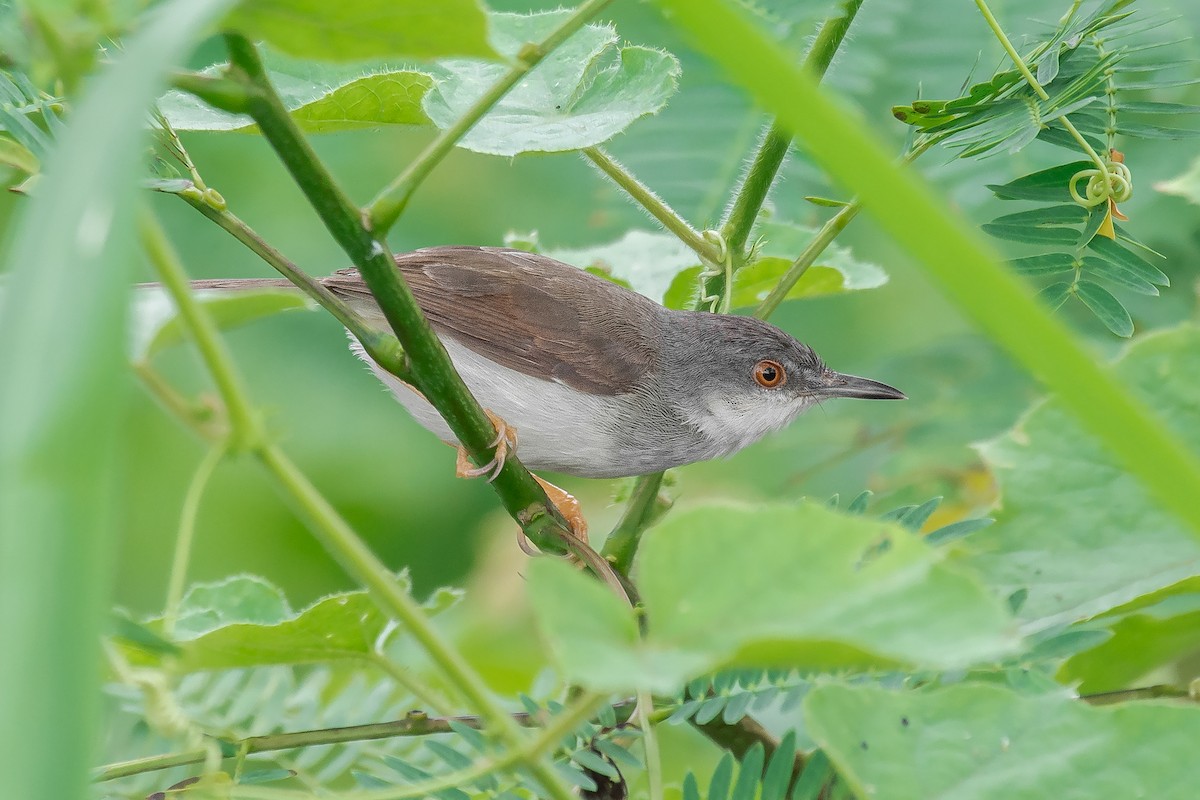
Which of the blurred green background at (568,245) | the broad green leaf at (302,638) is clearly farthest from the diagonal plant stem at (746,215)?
the blurred green background at (568,245)

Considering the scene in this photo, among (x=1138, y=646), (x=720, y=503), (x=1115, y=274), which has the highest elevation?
(x=1115, y=274)

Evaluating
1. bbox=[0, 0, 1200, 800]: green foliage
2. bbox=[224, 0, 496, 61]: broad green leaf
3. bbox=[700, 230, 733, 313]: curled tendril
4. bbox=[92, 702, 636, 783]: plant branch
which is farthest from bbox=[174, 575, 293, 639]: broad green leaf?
bbox=[224, 0, 496, 61]: broad green leaf

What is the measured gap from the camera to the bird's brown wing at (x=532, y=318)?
3.43 meters

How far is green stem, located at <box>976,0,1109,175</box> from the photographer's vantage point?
171 centimetres

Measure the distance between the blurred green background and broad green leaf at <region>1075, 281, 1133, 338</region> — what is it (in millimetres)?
1301

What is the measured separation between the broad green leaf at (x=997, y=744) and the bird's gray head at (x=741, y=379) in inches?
89.4

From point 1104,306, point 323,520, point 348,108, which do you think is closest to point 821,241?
point 1104,306

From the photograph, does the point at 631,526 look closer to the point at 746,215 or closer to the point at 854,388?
the point at 746,215

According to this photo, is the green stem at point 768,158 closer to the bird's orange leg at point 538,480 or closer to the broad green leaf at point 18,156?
the bird's orange leg at point 538,480

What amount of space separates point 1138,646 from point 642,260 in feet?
5.27

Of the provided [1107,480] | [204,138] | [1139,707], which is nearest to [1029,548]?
[1107,480]

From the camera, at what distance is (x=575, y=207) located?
185 inches

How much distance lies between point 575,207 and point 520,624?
173 cm

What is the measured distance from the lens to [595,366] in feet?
11.3
